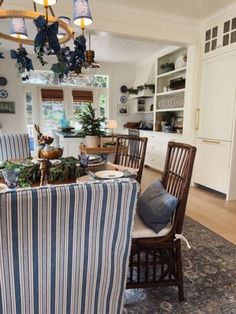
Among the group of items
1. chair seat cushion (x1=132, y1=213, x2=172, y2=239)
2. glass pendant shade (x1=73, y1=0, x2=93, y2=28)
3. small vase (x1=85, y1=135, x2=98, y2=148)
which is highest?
glass pendant shade (x1=73, y1=0, x2=93, y2=28)

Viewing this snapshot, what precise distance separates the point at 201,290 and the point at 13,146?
2.47 metres

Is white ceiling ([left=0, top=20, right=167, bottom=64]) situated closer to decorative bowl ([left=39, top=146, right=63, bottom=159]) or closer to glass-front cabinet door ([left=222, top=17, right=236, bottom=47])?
glass-front cabinet door ([left=222, top=17, right=236, bottom=47])

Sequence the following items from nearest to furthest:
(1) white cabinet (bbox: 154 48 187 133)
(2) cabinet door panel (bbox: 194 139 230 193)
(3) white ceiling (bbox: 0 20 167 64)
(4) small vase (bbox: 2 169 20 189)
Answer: (4) small vase (bbox: 2 169 20 189) < (2) cabinet door panel (bbox: 194 139 230 193) < (3) white ceiling (bbox: 0 20 167 64) < (1) white cabinet (bbox: 154 48 187 133)

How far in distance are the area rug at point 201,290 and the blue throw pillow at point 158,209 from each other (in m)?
0.51

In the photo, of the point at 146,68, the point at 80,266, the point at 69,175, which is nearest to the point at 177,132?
the point at 146,68

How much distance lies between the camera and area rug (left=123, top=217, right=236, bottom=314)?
1.51m

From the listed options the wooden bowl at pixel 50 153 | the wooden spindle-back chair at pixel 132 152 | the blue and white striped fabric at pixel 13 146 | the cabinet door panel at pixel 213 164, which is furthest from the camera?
the cabinet door panel at pixel 213 164

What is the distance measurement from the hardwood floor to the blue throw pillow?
1283mm

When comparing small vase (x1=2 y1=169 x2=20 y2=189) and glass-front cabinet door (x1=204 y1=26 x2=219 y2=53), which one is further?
glass-front cabinet door (x1=204 y1=26 x2=219 y2=53)

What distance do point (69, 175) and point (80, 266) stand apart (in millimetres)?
880

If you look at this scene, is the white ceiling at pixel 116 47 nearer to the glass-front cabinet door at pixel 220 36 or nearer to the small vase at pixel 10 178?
the glass-front cabinet door at pixel 220 36

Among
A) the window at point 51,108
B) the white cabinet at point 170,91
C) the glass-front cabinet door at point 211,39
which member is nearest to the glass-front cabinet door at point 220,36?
the glass-front cabinet door at point 211,39

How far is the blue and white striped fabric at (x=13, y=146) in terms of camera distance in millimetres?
2816

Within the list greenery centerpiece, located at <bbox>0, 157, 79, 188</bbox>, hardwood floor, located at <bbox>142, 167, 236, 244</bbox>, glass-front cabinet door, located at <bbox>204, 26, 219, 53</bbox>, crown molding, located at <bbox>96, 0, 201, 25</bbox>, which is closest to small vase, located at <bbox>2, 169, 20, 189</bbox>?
greenery centerpiece, located at <bbox>0, 157, 79, 188</bbox>
